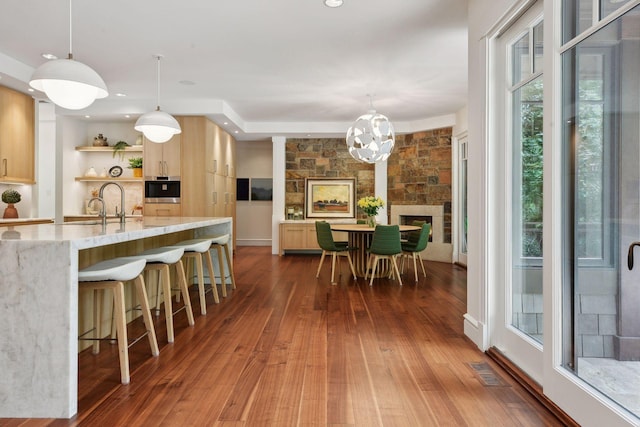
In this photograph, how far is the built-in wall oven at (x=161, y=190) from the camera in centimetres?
693

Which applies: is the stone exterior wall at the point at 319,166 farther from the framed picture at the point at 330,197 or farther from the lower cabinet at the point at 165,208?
the lower cabinet at the point at 165,208

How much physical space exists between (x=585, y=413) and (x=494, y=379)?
0.64 metres

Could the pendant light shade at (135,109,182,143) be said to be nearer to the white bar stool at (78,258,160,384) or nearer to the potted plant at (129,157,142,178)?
the white bar stool at (78,258,160,384)

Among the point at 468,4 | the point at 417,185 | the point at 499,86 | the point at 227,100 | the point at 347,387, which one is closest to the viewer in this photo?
the point at 347,387

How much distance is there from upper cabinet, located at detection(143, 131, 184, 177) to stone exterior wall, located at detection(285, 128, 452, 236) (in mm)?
2764

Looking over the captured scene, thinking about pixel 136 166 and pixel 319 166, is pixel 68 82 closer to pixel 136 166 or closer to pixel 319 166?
pixel 136 166

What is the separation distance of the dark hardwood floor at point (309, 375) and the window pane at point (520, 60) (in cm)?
183

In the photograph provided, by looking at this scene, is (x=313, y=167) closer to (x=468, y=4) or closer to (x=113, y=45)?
(x=113, y=45)

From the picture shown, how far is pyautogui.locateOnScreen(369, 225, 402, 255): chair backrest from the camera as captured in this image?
209 inches

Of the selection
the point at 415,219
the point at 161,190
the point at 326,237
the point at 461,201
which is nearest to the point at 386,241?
the point at 326,237

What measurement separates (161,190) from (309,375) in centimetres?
534

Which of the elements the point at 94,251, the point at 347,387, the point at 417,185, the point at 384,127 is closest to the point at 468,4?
the point at 384,127

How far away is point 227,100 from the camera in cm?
671

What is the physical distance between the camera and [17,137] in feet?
17.8
